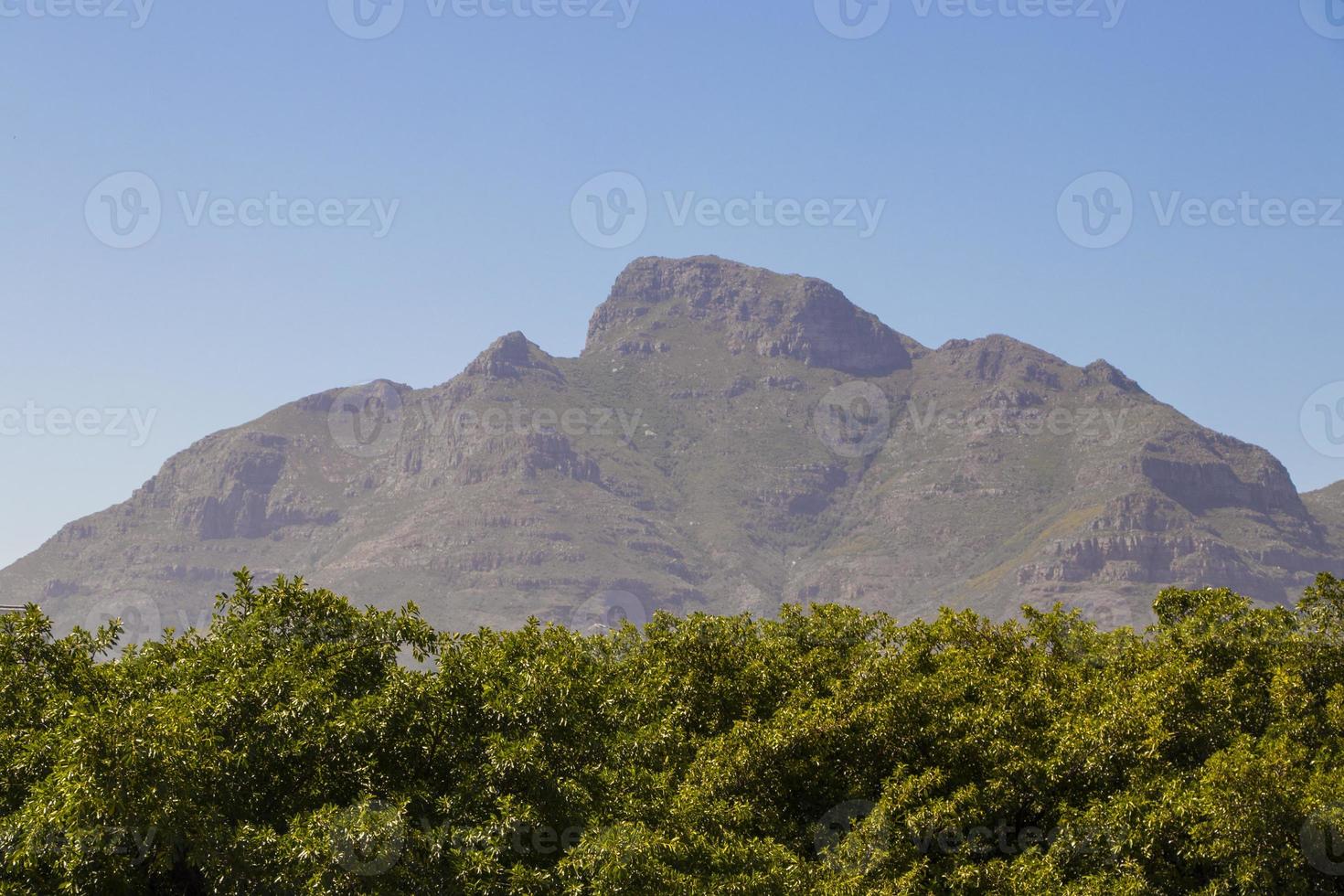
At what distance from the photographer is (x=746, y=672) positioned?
32062mm

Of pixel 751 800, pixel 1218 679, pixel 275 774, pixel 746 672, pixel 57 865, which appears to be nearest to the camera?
pixel 57 865

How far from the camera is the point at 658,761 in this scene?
89.6 feet

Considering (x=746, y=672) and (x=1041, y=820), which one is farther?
(x=746, y=672)

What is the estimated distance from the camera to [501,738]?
2394 centimetres

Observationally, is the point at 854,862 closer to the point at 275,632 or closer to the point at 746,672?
the point at 746,672

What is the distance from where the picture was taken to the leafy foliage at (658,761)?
2120 cm

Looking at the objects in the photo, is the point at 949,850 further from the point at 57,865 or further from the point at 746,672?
the point at 57,865

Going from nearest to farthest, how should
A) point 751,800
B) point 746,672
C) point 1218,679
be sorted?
point 751,800 → point 1218,679 → point 746,672

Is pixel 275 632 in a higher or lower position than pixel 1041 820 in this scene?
higher

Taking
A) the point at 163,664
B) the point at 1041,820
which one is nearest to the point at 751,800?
the point at 1041,820

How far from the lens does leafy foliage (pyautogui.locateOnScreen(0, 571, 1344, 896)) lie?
69.6 feet

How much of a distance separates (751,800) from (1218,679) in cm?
1101

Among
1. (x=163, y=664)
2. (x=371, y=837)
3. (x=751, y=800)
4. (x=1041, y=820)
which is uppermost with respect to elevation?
(x=163, y=664)

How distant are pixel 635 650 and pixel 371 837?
53.3 feet
